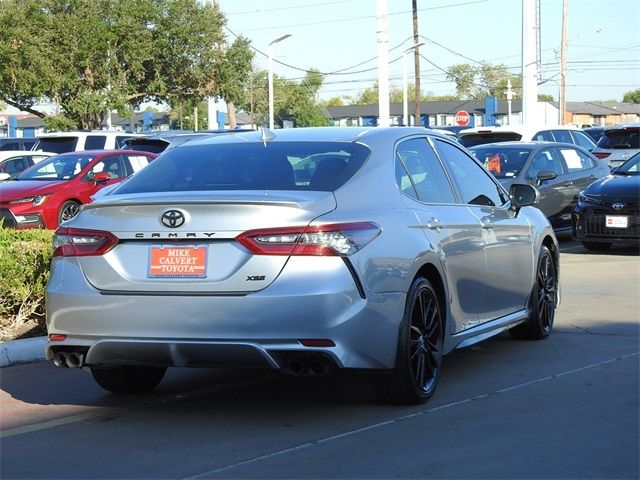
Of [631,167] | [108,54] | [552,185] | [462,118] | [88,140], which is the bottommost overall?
[552,185]

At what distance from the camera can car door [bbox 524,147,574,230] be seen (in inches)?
664

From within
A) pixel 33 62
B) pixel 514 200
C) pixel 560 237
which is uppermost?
pixel 33 62

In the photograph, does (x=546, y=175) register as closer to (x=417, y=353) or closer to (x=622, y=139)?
(x=622, y=139)

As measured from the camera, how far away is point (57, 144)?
92.0ft

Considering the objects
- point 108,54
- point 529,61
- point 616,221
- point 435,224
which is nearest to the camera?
point 435,224

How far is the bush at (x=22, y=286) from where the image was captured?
866cm

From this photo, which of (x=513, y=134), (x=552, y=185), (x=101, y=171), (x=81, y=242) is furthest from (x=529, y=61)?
(x=81, y=242)

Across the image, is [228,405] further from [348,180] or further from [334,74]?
[334,74]

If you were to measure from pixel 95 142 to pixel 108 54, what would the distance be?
52.0 feet

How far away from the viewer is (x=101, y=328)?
5.86m

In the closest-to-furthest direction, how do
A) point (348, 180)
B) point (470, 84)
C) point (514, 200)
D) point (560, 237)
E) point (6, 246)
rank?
point (348, 180) < point (514, 200) < point (6, 246) < point (560, 237) < point (470, 84)

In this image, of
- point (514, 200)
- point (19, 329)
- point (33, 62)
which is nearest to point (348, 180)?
point (514, 200)

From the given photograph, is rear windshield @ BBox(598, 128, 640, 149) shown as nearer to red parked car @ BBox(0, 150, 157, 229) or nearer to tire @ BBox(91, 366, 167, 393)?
red parked car @ BBox(0, 150, 157, 229)

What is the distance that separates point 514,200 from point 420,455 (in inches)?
134
